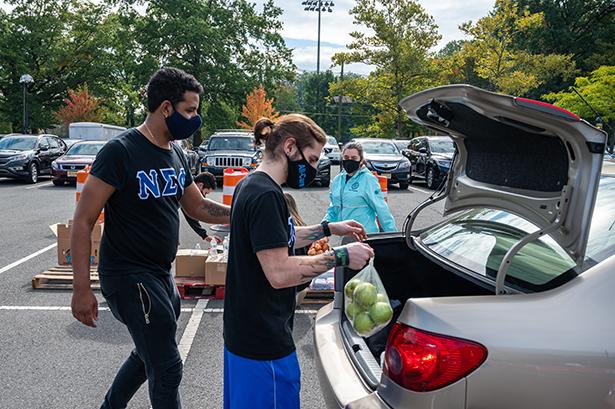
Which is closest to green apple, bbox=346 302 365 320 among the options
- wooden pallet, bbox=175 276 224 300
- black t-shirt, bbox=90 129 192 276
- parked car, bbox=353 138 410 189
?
black t-shirt, bbox=90 129 192 276

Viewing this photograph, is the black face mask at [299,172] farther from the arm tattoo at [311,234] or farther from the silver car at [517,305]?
the silver car at [517,305]

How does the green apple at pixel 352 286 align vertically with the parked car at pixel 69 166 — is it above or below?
above

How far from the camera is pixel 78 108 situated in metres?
37.9

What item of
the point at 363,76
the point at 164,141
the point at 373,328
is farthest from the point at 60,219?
the point at 363,76

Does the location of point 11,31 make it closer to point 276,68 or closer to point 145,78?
point 145,78

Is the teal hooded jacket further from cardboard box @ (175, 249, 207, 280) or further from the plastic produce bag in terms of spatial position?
the plastic produce bag

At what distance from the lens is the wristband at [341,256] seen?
85.9 inches

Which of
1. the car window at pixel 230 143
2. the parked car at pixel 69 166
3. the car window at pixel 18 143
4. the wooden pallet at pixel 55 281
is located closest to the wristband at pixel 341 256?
the wooden pallet at pixel 55 281

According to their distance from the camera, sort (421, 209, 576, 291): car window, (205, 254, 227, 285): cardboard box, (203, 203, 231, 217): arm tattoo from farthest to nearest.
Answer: (205, 254, 227, 285): cardboard box, (203, 203, 231, 217): arm tattoo, (421, 209, 576, 291): car window

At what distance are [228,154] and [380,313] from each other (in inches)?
583

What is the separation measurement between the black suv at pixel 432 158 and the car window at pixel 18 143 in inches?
550

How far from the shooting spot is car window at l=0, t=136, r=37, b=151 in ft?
58.6

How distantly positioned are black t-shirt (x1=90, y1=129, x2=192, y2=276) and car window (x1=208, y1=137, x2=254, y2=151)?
15020 mm

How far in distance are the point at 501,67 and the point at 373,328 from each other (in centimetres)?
2810
